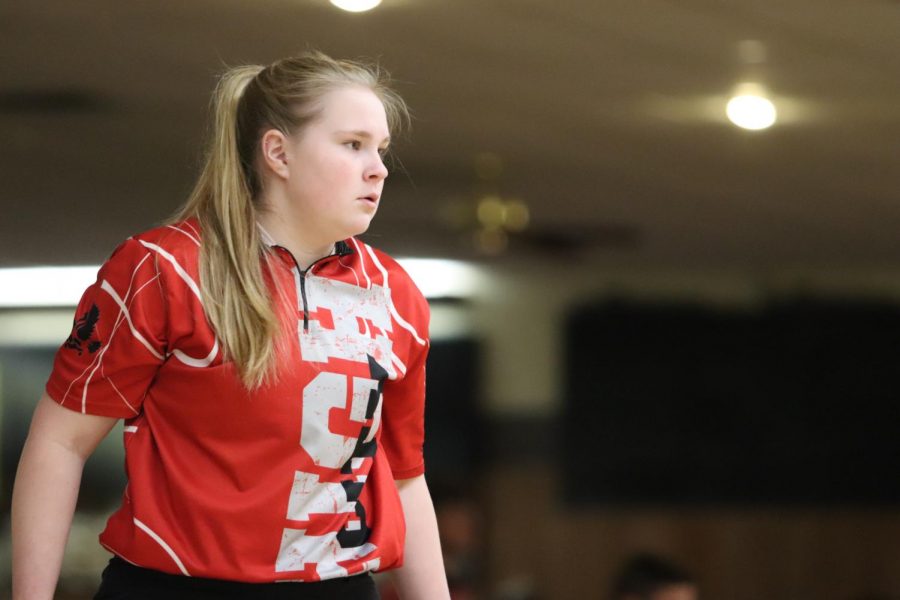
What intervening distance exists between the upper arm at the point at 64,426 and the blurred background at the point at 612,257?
112cm

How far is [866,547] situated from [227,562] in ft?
7.01

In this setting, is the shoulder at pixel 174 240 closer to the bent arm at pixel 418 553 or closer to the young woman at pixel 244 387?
the young woman at pixel 244 387

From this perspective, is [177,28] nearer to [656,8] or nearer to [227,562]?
[656,8]

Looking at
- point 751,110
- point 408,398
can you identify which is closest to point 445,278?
point 751,110

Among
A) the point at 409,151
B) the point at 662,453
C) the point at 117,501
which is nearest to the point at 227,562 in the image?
the point at 117,501

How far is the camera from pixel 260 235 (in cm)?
147

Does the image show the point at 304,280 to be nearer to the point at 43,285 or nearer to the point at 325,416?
the point at 325,416

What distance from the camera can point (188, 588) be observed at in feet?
4.48

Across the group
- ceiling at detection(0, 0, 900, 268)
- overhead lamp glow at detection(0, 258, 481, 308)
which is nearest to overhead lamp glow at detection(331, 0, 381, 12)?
ceiling at detection(0, 0, 900, 268)

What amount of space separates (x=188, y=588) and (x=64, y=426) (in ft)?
0.68

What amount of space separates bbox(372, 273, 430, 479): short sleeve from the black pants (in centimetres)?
22

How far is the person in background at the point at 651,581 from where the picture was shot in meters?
2.97

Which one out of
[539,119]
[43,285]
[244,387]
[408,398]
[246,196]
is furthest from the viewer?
[539,119]

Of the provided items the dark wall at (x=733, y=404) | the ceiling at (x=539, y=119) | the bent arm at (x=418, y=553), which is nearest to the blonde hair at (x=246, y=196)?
the bent arm at (x=418, y=553)
